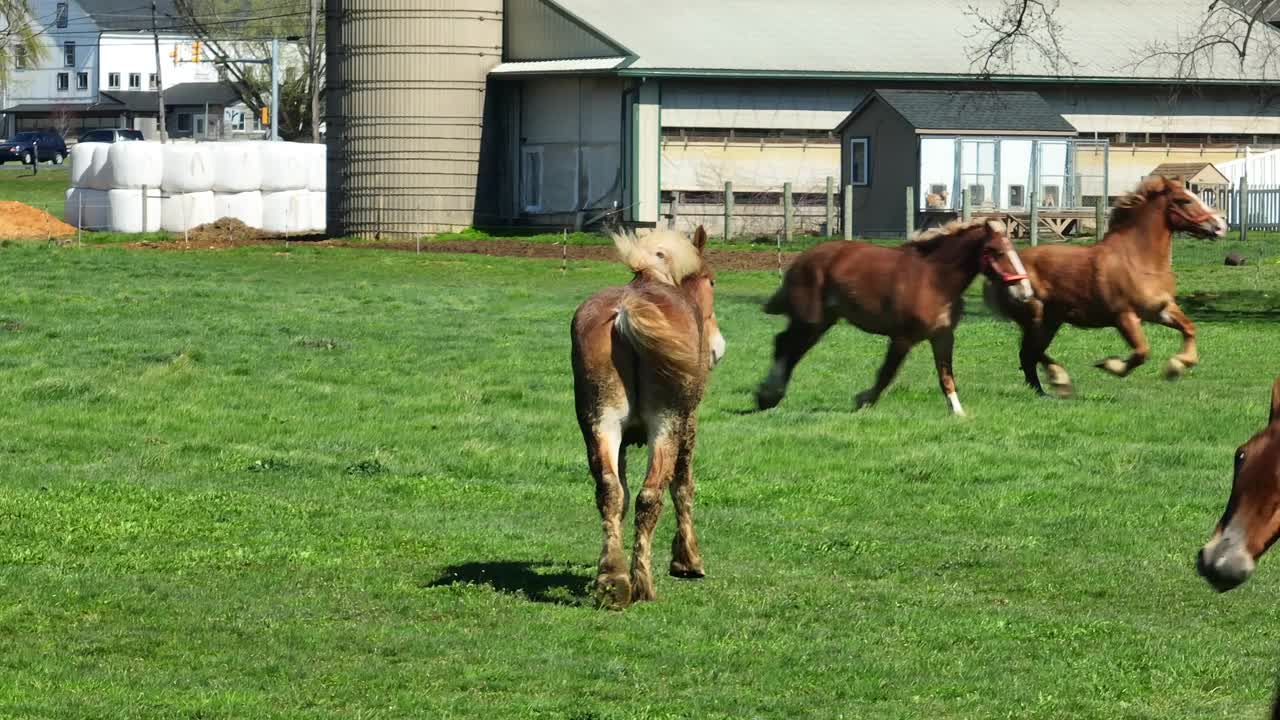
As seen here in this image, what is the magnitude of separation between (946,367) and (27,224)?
4215 centimetres

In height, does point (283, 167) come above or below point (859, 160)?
below

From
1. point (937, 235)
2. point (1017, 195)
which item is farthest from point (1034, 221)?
point (937, 235)

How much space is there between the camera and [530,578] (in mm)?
11328

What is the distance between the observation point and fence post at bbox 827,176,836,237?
4988cm

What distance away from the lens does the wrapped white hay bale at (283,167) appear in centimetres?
6034

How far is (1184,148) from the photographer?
57125 mm

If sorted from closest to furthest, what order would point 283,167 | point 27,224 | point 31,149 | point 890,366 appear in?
point 890,366
point 27,224
point 283,167
point 31,149

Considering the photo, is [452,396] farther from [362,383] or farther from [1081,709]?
[1081,709]

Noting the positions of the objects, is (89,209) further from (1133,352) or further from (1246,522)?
(1246,522)

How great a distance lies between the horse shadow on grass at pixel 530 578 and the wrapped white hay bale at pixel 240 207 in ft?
157

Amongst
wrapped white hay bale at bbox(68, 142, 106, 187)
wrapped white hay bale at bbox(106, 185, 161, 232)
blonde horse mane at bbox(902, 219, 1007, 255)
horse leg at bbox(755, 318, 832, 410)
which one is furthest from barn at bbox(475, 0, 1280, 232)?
horse leg at bbox(755, 318, 832, 410)

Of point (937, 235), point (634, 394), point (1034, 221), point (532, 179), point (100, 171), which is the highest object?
point (100, 171)

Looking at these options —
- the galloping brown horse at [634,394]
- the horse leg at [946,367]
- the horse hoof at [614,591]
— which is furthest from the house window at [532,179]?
the horse hoof at [614,591]

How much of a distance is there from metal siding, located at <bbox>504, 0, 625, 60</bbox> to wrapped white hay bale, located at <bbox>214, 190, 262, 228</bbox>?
10.4 m
